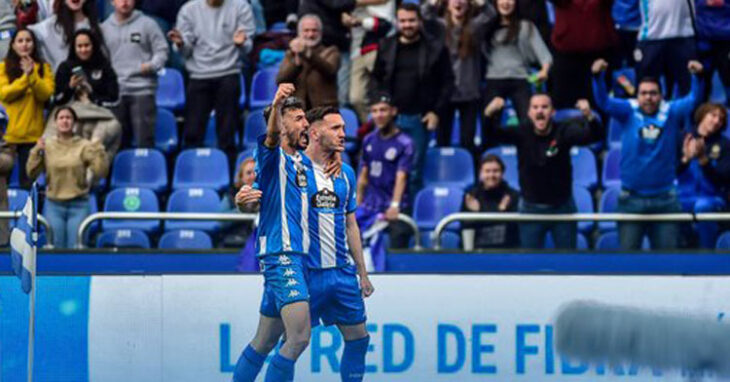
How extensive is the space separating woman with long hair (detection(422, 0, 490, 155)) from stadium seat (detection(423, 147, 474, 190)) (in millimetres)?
205

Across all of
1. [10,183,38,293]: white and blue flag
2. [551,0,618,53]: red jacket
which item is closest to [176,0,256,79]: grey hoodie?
[551,0,618,53]: red jacket

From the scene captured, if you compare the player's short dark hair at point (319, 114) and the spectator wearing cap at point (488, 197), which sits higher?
the player's short dark hair at point (319, 114)

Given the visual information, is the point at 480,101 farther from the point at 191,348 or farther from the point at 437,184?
the point at 191,348

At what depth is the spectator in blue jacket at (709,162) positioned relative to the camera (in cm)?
1368

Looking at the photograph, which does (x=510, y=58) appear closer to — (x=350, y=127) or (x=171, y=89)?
(x=350, y=127)

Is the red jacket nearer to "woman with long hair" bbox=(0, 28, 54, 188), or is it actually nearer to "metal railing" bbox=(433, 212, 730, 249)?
"metal railing" bbox=(433, 212, 730, 249)

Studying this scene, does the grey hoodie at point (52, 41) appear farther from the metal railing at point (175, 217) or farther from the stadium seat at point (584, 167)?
the stadium seat at point (584, 167)

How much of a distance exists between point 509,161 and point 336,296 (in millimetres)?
4352

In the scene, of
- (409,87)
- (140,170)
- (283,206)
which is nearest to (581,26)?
(409,87)

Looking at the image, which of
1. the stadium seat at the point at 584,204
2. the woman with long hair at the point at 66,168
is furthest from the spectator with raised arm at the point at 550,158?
the woman with long hair at the point at 66,168

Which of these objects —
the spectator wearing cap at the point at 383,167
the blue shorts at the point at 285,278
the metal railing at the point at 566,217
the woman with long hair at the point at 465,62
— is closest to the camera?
the blue shorts at the point at 285,278

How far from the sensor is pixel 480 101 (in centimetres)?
1486

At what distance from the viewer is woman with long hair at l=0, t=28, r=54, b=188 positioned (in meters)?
14.5

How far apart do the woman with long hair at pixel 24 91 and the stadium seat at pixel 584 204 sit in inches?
189
